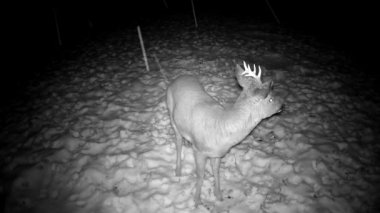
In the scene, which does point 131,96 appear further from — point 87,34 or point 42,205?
point 87,34

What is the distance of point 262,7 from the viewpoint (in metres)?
13.2

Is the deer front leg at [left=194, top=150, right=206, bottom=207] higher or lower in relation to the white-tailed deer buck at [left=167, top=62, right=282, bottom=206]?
lower

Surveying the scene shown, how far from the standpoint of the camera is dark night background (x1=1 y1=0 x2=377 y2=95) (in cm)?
789

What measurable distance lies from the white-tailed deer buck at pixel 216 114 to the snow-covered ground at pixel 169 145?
88cm

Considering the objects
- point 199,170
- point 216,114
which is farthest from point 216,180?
point 216,114

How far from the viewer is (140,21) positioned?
11758mm

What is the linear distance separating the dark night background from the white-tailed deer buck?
6.15 metres

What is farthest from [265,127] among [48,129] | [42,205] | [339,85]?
[48,129]

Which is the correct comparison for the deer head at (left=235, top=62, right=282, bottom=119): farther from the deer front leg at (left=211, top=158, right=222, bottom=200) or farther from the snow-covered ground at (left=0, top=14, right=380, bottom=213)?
the snow-covered ground at (left=0, top=14, right=380, bottom=213)

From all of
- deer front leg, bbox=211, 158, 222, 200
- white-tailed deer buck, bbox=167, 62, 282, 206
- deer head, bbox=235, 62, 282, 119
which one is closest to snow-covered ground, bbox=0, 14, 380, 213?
deer front leg, bbox=211, 158, 222, 200

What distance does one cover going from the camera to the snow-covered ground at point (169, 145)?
10.7 feet

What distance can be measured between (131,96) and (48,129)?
80.1 inches

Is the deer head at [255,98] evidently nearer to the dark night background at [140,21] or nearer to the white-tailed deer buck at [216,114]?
the white-tailed deer buck at [216,114]

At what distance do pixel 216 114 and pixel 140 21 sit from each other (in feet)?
35.8
